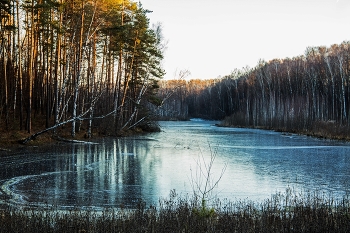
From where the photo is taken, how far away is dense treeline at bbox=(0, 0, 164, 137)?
1081 inches

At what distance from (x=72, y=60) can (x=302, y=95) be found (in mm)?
47052

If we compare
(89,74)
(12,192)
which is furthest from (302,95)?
(12,192)

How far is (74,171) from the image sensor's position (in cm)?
1609

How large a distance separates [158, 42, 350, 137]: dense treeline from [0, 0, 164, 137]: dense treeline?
22415mm

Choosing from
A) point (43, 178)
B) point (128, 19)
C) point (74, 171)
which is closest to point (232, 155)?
point (74, 171)

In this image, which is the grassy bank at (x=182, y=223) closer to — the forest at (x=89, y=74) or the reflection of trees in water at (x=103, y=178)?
the reflection of trees in water at (x=103, y=178)

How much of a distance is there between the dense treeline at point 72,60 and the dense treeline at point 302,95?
22.4 m

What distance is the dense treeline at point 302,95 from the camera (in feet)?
173

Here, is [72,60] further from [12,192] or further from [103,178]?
[12,192]

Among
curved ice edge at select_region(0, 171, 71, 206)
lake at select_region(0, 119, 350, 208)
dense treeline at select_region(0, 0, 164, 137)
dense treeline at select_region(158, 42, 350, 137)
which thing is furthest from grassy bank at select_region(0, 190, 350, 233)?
dense treeline at select_region(158, 42, 350, 137)

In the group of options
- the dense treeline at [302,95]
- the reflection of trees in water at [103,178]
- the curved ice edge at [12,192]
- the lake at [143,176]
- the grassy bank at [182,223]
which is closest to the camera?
the grassy bank at [182,223]

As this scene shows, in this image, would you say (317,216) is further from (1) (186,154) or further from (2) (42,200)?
(1) (186,154)

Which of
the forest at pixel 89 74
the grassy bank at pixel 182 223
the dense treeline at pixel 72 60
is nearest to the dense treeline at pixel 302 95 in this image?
the forest at pixel 89 74

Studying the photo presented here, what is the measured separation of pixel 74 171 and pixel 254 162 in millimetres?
9972
